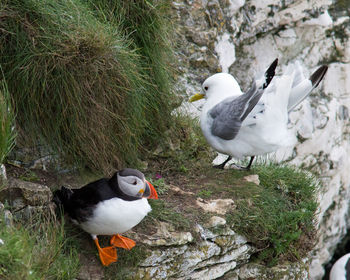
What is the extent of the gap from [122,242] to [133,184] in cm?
42

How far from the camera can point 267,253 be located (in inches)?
167

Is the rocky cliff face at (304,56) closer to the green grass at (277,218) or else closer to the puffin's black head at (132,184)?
the green grass at (277,218)

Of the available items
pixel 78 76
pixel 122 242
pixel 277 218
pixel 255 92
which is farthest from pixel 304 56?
pixel 122 242

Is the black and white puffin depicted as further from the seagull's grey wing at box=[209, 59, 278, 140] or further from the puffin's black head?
the seagull's grey wing at box=[209, 59, 278, 140]

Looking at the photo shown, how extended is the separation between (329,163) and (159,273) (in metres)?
4.89

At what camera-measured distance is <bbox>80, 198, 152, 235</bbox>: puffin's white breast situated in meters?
3.23

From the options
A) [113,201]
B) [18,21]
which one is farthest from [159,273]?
[18,21]

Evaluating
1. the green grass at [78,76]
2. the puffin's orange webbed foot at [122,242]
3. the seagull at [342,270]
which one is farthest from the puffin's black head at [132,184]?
the seagull at [342,270]

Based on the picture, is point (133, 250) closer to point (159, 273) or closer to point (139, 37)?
point (159, 273)

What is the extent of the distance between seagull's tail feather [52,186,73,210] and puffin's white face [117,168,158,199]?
395 mm

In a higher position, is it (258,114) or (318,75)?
(318,75)

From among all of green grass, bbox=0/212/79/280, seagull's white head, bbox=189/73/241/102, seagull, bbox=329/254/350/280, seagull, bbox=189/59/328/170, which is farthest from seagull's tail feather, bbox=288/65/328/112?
seagull, bbox=329/254/350/280

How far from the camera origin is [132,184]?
3.41 m

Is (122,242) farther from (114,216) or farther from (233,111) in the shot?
(233,111)
